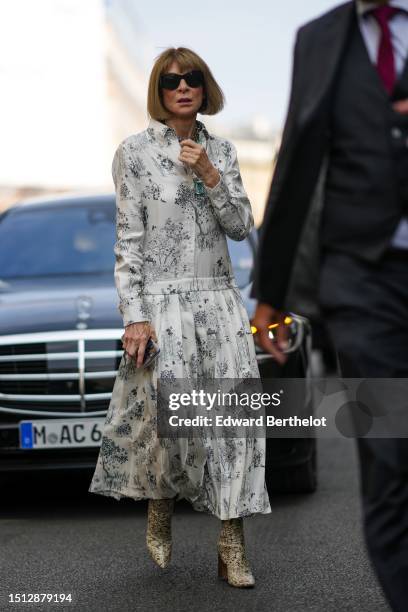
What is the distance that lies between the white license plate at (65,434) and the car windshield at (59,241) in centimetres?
130

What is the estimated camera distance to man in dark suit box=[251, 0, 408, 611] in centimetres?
311

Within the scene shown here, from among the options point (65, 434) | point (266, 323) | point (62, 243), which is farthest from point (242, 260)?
point (266, 323)

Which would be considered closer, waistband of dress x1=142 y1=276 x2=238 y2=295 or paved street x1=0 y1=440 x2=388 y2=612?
paved street x1=0 y1=440 x2=388 y2=612

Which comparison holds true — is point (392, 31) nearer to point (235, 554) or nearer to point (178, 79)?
point (178, 79)

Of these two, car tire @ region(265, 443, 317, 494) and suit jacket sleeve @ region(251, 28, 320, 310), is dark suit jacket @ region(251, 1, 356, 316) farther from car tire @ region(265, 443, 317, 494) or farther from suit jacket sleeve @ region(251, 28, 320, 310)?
car tire @ region(265, 443, 317, 494)

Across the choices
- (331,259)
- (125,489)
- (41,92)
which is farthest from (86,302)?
(41,92)

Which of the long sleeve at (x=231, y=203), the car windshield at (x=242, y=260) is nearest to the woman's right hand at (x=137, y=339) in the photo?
the long sleeve at (x=231, y=203)

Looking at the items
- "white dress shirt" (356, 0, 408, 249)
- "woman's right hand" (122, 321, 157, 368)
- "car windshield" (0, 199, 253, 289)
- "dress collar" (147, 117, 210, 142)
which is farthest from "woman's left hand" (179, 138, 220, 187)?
"car windshield" (0, 199, 253, 289)

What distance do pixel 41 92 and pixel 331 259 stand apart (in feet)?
250

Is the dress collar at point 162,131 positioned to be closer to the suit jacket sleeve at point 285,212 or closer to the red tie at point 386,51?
the suit jacket sleeve at point 285,212

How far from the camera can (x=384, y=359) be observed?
3117mm

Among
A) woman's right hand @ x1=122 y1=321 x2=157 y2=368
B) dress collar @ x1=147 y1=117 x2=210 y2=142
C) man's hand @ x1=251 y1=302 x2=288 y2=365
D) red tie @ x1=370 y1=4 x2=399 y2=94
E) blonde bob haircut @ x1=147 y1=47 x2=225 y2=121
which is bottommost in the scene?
woman's right hand @ x1=122 y1=321 x2=157 y2=368

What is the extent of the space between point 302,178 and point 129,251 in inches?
61.2

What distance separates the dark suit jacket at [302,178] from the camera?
3180 millimetres
